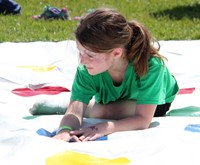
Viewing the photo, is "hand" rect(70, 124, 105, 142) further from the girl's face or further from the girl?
the girl's face

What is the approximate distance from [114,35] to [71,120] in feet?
1.39

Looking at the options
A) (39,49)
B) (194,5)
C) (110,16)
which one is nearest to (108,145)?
(110,16)

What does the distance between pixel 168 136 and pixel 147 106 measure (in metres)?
0.24

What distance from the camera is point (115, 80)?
7.41 ft

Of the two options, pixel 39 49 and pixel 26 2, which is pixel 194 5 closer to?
pixel 26 2

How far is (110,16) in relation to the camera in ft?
6.64

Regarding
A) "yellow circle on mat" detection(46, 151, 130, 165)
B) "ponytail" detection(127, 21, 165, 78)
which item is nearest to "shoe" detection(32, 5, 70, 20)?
"ponytail" detection(127, 21, 165, 78)

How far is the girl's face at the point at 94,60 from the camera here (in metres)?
2.03

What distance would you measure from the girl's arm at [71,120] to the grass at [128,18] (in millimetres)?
1983

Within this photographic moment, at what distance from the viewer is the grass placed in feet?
14.7

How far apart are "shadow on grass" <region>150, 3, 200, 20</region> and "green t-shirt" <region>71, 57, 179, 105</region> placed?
3317mm

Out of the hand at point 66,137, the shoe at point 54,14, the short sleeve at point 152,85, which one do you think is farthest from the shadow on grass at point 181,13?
the hand at point 66,137

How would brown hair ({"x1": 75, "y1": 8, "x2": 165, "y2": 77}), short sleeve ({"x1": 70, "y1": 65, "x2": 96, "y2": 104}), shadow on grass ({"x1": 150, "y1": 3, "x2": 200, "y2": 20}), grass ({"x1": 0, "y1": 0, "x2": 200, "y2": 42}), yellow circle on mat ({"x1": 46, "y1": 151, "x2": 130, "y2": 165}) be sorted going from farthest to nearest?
shadow on grass ({"x1": 150, "y1": 3, "x2": 200, "y2": 20}) < grass ({"x1": 0, "y1": 0, "x2": 200, "y2": 42}) < short sleeve ({"x1": 70, "y1": 65, "x2": 96, "y2": 104}) < brown hair ({"x1": 75, "y1": 8, "x2": 165, "y2": 77}) < yellow circle on mat ({"x1": 46, "y1": 151, "x2": 130, "y2": 165})

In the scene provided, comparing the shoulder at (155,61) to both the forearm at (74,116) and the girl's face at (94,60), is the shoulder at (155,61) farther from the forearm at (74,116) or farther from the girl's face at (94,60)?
the forearm at (74,116)
